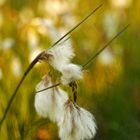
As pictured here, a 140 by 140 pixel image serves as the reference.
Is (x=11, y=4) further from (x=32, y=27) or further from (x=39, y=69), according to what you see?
(x=39, y=69)

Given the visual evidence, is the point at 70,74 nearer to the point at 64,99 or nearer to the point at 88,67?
the point at 64,99

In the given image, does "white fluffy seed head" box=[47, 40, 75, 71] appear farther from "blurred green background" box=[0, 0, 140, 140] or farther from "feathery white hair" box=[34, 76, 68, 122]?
"blurred green background" box=[0, 0, 140, 140]

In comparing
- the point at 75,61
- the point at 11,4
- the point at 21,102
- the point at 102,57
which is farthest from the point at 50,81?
the point at 11,4

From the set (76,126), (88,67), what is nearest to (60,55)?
(76,126)

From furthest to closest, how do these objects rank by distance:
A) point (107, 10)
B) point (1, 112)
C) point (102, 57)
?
point (107, 10), point (102, 57), point (1, 112)

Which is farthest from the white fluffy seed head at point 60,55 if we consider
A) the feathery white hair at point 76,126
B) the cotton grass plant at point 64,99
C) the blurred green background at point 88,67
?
the blurred green background at point 88,67

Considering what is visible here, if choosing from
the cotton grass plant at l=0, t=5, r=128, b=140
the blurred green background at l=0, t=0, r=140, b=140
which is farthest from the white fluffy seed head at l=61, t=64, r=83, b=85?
the blurred green background at l=0, t=0, r=140, b=140
